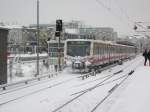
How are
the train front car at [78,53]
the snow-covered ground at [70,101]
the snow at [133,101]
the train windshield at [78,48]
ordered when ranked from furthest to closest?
the train windshield at [78,48] < the train front car at [78,53] < the snow-covered ground at [70,101] < the snow at [133,101]

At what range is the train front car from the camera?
28.2m

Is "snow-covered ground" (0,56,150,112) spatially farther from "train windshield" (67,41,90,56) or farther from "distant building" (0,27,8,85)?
"train windshield" (67,41,90,56)

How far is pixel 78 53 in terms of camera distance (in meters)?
28.5

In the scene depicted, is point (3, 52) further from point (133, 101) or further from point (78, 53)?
point (78, 53)

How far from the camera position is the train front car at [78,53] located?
1109 inches

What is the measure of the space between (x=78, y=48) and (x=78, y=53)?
425 millimetres

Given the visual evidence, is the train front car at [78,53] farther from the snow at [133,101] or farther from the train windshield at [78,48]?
the snow at [133,101]

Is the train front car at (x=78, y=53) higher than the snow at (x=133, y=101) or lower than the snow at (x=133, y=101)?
higher

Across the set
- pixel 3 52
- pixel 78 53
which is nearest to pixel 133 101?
pixel 3 52

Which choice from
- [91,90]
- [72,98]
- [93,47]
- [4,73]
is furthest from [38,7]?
[72,98]

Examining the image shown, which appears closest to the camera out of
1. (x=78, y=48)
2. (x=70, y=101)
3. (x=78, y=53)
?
(x=70, y=101)

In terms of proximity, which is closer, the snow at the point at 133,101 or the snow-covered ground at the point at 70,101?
the snow at the point at 133,101

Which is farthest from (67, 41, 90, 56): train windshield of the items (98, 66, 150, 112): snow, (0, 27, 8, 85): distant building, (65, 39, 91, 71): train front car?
(98, 66, 150, 112): snow

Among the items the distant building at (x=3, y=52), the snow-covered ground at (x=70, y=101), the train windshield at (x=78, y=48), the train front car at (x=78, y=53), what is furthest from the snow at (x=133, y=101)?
the train windshield at (x=78, y=48)
